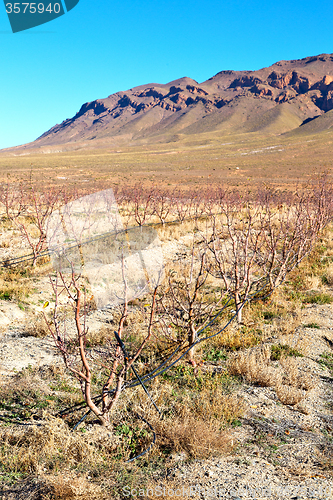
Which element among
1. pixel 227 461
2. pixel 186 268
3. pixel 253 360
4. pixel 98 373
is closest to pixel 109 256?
pixel 186 268

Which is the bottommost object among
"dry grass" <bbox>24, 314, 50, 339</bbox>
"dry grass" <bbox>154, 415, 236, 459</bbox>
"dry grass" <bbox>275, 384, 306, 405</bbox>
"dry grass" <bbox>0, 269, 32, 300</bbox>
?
"dry grass" <bbox>275, 384, 306, 405</bbox>

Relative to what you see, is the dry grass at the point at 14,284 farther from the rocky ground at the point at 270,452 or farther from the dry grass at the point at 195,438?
the dry grass at the point at 195,438

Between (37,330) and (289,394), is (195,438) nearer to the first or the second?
(289,394)

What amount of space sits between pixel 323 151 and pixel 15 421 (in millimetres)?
75309

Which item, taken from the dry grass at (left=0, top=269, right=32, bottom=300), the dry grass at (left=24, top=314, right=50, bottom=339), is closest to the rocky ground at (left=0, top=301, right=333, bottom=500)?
the dry grass at (left=24, top=314, right=50, bottom=339)

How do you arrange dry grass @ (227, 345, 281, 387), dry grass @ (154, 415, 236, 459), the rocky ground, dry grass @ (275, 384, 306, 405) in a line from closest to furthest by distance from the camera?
the rocky ground
dry grass @ (154, 415, 236, 459)
dry grass @ (275, 384, 306, 405)
dry grass @ (227, 345, 281, 387)

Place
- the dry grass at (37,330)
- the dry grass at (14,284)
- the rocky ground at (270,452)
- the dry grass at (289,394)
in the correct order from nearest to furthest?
the rocky ground at (270,452)
the dry grass at (289,394)
the dry grass at (37,330)
the dry grass at (14,284)

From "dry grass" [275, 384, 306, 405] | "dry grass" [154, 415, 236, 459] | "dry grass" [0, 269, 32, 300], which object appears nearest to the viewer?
"dry grass" [154, 415, 236, 459]

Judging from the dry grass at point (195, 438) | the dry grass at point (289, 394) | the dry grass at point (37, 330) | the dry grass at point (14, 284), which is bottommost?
the dry grass at point (289, 394)

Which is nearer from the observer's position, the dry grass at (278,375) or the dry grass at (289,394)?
the dry grass at (289,394)

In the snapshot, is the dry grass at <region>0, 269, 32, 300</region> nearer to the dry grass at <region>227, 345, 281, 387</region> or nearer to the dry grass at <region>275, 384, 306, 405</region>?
the dry grass at <region>227, 345, 281, 387</region>

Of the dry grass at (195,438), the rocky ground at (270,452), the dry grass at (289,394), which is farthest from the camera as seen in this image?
the dry grass at (289,394)

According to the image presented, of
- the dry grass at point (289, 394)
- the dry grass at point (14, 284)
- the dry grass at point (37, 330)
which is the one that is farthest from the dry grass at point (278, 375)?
the dry grass at point (14, 284)

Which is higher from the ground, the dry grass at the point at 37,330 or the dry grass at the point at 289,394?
the dry grass at the point at 37,330
